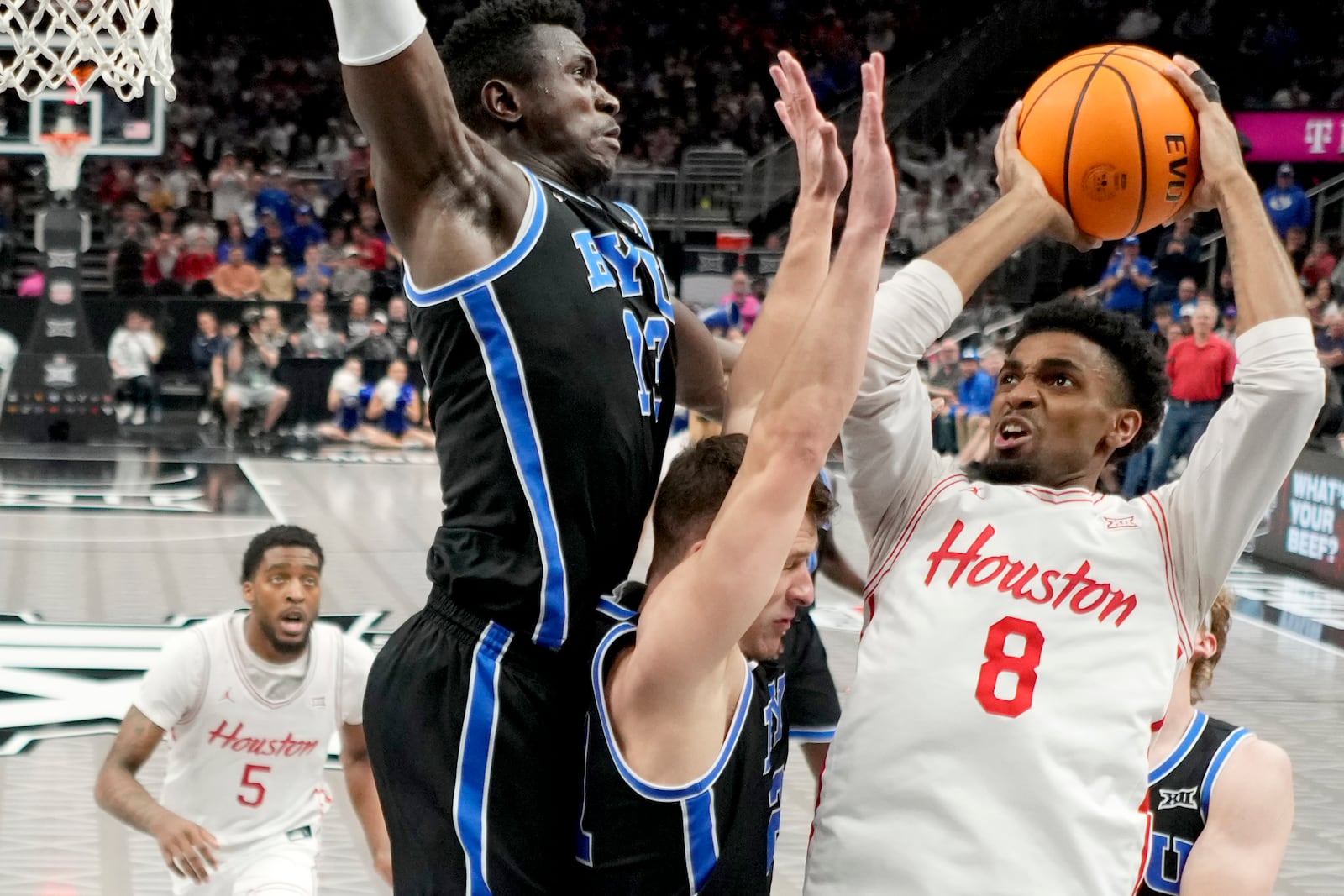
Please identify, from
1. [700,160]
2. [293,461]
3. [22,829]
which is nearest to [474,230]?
[22,829]

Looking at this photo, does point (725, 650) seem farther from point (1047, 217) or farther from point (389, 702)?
point (1047, 217)

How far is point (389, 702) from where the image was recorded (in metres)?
2.44

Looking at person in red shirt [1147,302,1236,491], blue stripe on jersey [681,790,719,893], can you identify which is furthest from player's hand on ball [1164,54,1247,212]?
person in red shirt [1147,302,1236,491]

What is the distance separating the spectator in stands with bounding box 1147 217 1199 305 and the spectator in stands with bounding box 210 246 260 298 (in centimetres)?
975

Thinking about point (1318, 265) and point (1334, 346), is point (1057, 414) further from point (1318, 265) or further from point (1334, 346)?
point (1318, 265)

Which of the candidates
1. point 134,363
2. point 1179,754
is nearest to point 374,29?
point 1179,754

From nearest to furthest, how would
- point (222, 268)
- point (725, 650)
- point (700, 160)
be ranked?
point (725, 650) < point (222, 268) < point (700, 160)

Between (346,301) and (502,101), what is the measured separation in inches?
627

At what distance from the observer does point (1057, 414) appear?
2.67 meters

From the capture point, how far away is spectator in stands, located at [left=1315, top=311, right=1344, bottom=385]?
12.3 metres

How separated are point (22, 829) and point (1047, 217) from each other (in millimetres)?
3994

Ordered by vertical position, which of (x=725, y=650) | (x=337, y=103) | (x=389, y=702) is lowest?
(x=389, y=702)

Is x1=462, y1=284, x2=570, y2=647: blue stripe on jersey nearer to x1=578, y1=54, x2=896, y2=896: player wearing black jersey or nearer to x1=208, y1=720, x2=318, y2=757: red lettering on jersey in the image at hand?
x1=578, y1=54, x2=896, y2=896: player wearing black jersey

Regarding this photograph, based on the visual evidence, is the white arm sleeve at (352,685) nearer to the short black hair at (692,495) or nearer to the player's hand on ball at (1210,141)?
the short black hair at (692,495)
